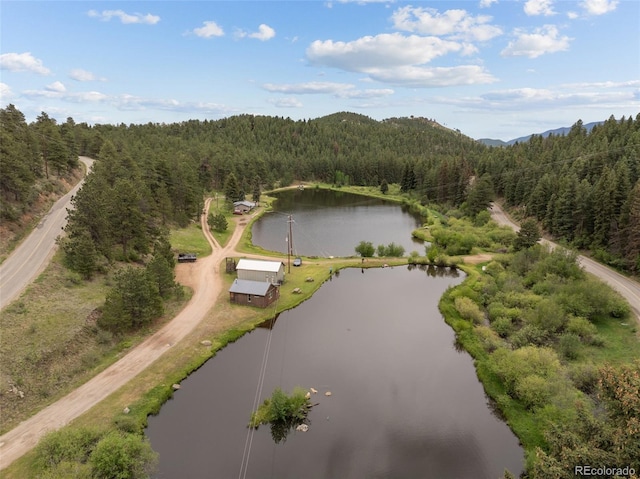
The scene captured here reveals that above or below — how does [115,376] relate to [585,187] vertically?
below

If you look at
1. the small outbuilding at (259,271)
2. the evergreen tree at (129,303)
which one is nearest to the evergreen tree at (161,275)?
the evergreen tree at (129,303)

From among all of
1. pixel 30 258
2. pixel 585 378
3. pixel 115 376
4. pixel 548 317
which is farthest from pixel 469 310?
pixel 30 258

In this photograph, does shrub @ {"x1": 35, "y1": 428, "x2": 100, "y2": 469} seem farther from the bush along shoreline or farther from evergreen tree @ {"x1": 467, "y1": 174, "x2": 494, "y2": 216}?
evergreen tree @ {"x1": 467, "y1": 174, "x2": 494, "y2": 216}

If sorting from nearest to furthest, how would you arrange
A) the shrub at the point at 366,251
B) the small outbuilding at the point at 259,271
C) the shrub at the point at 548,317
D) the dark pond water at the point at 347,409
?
the dark pond water at the point at 347,409, the shrub at the point at 548,317, the small outbuilding at the point at 259,271, the shrub at the point at 366,251

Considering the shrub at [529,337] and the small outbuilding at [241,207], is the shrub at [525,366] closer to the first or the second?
the shrub at [529,337]

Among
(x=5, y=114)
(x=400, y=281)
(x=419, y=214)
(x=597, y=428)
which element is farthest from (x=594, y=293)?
(x=5, y=114)

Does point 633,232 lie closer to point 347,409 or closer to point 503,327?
point 503,327

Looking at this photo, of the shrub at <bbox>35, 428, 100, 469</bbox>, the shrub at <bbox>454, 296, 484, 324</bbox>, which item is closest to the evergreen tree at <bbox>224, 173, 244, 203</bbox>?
the shrub at <bbox>454, 296, 484, 324</bbox>

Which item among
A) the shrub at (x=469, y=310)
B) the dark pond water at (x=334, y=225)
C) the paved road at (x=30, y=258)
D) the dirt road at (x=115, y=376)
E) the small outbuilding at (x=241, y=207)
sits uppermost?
the paved road at (x=30, y=258)
